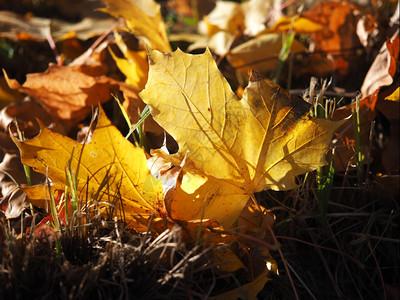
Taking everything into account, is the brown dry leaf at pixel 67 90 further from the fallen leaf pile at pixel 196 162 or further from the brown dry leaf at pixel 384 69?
the brown dry leaf at pixel 384 69

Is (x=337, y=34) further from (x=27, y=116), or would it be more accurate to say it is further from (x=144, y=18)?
(x=27, y=116)

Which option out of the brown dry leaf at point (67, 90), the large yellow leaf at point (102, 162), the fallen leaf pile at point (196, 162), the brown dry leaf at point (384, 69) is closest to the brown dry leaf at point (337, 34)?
the brown dry leaf at point (384, 69)

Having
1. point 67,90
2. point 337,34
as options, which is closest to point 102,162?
point 67,90

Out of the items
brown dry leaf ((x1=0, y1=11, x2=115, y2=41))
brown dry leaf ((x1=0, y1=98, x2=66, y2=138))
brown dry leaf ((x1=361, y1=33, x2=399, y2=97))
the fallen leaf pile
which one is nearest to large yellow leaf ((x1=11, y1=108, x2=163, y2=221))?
the fallen leaf pile

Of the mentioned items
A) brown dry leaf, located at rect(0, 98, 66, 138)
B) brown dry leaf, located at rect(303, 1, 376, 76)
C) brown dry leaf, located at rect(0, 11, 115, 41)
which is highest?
brown dry leaf, located at rect(0, 11, 115, 41)

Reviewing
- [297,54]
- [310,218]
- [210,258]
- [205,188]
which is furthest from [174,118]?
[297,54]

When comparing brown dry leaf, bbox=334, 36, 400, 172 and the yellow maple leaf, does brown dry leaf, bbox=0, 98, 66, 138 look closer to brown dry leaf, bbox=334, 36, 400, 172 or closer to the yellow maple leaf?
the yellow maple leaf
